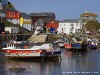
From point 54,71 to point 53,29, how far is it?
101090 millimetres

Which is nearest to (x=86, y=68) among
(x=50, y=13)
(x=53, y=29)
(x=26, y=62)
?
(x=26, y=62)

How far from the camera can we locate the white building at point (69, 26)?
141125 millimetres

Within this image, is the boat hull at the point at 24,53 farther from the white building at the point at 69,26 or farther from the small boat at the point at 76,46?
the white building at the point at 69,26

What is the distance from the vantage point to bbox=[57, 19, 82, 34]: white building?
141 metres

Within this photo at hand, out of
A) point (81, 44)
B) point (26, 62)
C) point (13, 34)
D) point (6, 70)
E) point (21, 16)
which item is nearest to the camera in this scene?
point (6, 70)

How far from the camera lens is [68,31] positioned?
14350 centimetres

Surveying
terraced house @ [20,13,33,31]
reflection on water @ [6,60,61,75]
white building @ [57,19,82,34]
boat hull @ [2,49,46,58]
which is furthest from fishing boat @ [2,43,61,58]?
white building @ [57,19,82,34]

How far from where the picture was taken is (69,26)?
141 meters

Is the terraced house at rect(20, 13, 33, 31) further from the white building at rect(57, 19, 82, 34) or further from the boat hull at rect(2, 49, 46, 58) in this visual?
the boat hull at rect(2, 49, 46, 58)

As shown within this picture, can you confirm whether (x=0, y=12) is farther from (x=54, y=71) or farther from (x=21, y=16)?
(x=54, y=71)

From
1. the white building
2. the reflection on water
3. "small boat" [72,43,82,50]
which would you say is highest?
the white building

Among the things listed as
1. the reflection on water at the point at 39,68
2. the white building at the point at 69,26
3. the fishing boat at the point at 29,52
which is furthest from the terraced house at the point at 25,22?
the reflection on water at the point at 39,68

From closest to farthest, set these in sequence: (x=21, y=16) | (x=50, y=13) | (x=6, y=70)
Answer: (x=6, y=70) → (x=21, y=16) → (x=50, y=13)

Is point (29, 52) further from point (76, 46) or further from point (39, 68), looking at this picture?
point (76, 46)
